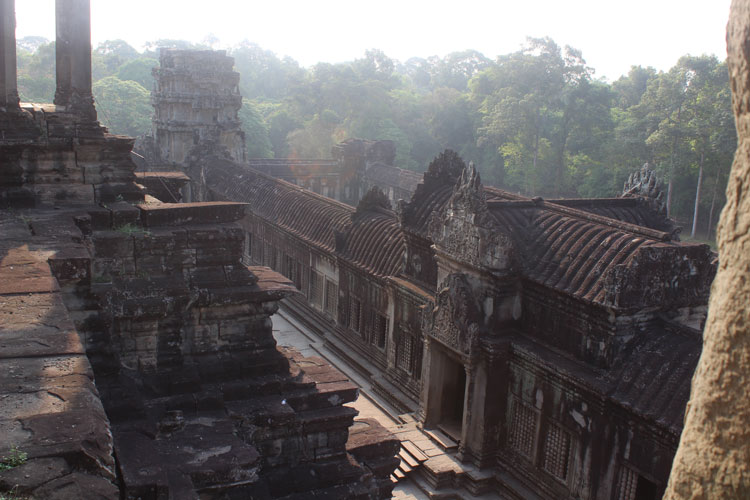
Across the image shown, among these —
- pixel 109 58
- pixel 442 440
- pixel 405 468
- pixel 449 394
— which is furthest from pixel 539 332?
pixel 109 58

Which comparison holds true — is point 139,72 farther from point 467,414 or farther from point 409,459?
point 467,414

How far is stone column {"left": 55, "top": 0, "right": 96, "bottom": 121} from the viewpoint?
9.12 m

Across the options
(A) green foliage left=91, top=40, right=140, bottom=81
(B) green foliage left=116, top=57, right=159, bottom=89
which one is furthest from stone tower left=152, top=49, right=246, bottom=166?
(A) green foliage left=91, top=40, right=140, bottom=81

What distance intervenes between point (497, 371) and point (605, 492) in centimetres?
265

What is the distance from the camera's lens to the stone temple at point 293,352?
222 inches

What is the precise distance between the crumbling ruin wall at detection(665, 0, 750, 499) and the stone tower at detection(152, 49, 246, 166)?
3083 cm

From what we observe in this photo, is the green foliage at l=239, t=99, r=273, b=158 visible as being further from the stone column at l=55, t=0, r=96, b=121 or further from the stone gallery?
the stone column at l=55, t=0, r=96, b=121

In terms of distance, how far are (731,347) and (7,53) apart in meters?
10.1

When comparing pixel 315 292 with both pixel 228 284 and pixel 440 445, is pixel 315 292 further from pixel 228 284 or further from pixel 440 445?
pixel 228 284

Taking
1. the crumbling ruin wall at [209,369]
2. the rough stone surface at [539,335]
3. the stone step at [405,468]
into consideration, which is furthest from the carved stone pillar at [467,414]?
the crumbling ruin wall at [209,369]

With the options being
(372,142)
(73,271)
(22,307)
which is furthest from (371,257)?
(372,142)

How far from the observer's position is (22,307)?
4848mm

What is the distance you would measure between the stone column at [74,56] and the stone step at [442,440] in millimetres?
8135

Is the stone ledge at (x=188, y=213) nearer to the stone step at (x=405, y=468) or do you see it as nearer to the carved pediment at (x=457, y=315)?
the carved pediment at (x=457, y=315)
